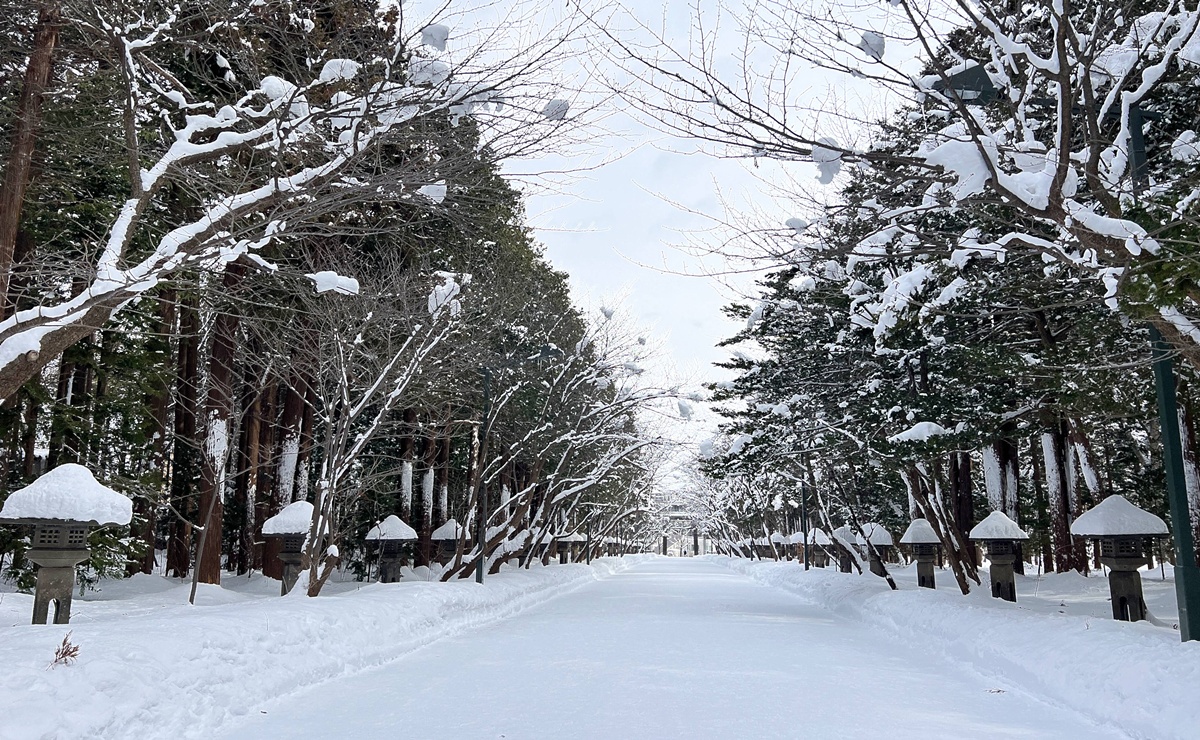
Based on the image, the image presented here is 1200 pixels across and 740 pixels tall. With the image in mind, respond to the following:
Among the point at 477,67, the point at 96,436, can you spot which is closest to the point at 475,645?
the point at 477,67

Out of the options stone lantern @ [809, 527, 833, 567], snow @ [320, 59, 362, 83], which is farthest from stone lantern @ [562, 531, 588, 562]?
snow @ [320, 59, 362, 83]

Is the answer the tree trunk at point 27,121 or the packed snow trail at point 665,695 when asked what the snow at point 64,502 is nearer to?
the tree trunk at point 27,121

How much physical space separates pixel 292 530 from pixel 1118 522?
39.7 feet

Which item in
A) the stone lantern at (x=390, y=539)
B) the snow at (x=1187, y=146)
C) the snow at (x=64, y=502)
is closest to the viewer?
the snow at (x=64, y=502)

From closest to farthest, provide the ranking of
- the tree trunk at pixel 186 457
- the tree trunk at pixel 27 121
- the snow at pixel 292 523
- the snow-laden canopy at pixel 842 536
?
the tree trunk at pixel 27 121 < the snow at pixel 292 523 < the tree trunk at pixel 186 457 < the snow-laden canopy at pixel 842 536

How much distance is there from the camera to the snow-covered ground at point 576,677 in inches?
218

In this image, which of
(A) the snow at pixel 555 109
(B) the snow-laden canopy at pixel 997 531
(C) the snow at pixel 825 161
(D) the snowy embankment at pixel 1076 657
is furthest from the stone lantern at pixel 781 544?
A: (A) the snow at pixel 555 109

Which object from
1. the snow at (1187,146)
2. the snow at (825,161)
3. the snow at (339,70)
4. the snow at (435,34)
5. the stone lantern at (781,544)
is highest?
the snow at (1187,146)

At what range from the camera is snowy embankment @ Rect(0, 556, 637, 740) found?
487 centimetres

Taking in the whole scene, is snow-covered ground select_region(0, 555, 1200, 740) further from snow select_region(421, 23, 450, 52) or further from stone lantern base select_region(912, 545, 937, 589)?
snow select_region(421, 23, 450, 52)

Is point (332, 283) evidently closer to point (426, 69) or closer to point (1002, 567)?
point (426, 69)

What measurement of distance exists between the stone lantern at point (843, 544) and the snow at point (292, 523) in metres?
16.0

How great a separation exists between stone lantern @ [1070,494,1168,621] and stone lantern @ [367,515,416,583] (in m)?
12.2

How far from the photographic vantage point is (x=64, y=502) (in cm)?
840
